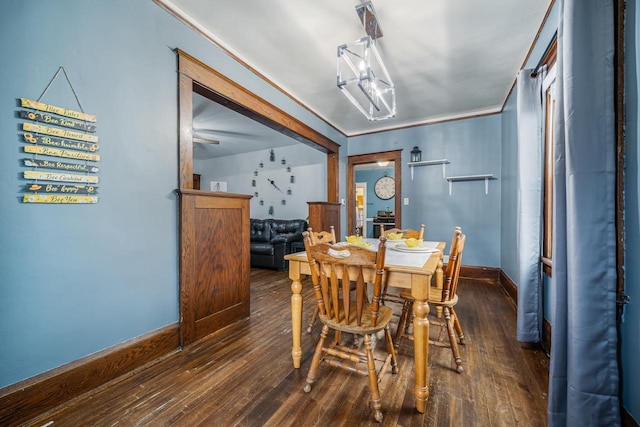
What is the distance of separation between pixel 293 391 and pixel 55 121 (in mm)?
1970

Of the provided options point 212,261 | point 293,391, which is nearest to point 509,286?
point 293,391

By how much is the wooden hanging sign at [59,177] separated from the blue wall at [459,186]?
4.17 metres

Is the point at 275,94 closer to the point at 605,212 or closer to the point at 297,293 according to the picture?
the point at 297,293

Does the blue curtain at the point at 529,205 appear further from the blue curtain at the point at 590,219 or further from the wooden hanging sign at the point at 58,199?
the wooden hanging sign at the point at 58,199

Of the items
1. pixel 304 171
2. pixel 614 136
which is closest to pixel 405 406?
pixel 614 136

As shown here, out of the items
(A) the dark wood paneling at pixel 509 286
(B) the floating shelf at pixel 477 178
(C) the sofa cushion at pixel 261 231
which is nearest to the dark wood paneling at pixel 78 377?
(A) the dark wood paneling at pixel 509 286

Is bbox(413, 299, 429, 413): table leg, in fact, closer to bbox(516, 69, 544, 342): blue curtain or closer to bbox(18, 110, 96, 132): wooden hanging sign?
bbox(516, 69, 544, 342): blue curtain

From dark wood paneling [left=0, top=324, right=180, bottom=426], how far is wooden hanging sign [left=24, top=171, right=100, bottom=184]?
3.32 feet

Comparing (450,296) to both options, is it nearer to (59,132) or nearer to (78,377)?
(78,377)

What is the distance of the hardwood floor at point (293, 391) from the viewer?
4.24 feet

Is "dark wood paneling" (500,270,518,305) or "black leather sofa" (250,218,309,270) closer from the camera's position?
"dark wood paneling" (500,270,518,305)

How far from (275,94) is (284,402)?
300cm

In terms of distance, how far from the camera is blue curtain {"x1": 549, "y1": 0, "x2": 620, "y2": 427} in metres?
1.06

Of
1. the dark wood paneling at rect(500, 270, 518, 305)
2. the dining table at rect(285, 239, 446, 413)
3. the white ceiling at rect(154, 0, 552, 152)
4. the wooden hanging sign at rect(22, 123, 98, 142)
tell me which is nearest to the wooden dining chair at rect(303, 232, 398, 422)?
the dining table at rect(285, 239, 446, 413)
